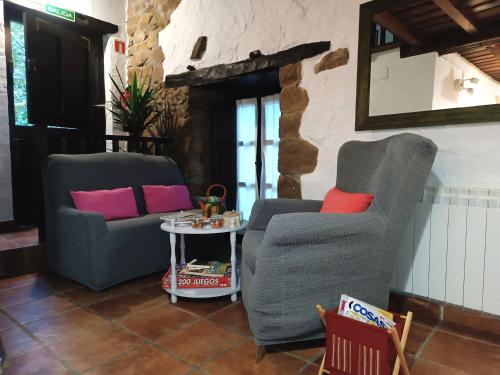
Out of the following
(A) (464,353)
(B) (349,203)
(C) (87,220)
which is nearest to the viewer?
(A) (464,353)

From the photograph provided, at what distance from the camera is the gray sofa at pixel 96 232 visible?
232cm

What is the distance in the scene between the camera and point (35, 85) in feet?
11.3

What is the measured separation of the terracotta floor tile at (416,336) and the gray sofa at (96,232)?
1.78m

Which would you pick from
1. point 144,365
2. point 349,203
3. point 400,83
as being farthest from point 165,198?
point 400,83

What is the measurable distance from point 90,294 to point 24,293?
1.49 ft

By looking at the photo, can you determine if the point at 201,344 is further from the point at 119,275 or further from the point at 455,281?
the point at 455,281

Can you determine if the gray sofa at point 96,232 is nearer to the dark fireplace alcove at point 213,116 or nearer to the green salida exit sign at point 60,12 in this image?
the dark fireplace alcove at point 213,116

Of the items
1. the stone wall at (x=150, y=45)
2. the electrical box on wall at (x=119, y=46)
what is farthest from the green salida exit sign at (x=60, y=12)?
the stone wall at (x=150, y=45)

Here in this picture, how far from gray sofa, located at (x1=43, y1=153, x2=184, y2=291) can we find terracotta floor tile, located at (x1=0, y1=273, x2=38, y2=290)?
0.15 meters

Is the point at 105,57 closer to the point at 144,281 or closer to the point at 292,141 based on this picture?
the point at 292,141

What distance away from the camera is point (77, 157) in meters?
2.78

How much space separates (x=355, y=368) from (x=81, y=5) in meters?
4.57

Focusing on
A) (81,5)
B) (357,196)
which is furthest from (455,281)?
(81,5)

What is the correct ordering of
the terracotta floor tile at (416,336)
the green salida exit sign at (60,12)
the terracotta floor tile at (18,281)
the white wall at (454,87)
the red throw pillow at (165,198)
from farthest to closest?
1. the green salida exit sign at (60,12)
2. the red throw pillow at (165,198)
3. the terracotta floor tile at (18,281)
4. the white wall at (454,87)
5. the terracotta floor tile at (416,336)
